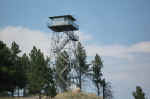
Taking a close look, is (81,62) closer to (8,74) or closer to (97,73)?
(97,73)

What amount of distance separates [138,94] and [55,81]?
84.4ft

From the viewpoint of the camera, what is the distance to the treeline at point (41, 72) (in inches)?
1006

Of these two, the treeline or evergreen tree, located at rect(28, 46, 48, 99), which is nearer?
the treeline

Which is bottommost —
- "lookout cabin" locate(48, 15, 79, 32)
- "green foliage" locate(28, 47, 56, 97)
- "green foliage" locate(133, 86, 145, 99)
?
"green foliage" locate(133, 86, 145, 99)

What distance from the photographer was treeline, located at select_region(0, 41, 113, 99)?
25.5m

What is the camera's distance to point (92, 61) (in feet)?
227

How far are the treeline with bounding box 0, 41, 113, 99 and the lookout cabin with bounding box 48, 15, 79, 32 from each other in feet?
19.5

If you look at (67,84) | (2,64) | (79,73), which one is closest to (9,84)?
(2,64)

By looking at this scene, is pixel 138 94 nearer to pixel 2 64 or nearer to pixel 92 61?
pixel 92 61

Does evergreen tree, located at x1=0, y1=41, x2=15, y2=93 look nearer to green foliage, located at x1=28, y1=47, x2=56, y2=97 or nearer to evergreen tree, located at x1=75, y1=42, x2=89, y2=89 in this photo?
green foliage, located at x1=28, y1=47, x2=56, y2=97

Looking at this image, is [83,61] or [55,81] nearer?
[55,81]

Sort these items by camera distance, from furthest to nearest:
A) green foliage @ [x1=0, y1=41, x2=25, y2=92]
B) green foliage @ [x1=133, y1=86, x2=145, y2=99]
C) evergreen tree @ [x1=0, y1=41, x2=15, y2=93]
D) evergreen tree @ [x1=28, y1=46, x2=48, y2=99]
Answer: green foliage @ [x1=133, y1=86, x2=145, y2=99]
evergreen tree @ [x1=28, y1=46, x2=48, y2=99]
green foliage @ [x1=0, y1=41, x2=25, y2=92]
evergreen tree @ [x1=0, y1=41, x2=15, y2=93]

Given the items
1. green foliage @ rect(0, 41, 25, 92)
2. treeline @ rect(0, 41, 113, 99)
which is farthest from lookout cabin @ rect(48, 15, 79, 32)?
green foliage @ rect(0, 41, 25, 92)

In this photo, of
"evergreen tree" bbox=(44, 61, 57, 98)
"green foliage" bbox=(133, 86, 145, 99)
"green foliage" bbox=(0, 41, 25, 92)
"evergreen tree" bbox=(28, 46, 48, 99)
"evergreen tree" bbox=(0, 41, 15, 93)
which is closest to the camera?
"evergreen tree" bbox=(0, 41, 15, 93)
